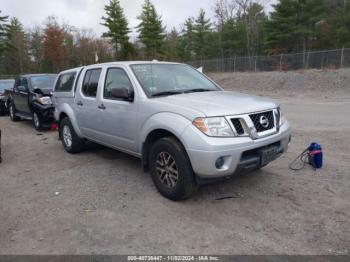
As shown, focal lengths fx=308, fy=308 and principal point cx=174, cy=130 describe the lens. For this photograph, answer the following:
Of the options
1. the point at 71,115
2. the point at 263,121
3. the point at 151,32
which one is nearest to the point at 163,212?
the point at 263,121

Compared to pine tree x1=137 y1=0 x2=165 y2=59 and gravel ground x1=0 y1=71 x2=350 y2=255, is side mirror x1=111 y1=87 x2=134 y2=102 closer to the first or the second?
gravel ground x1=0 y1=71 x2=350 y2=255

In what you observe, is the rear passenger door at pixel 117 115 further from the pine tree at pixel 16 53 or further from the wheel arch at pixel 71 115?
the pine tree at pixel 16 53

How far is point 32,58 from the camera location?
55.6m

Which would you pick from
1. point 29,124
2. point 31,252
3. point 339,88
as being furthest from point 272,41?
point 31,252

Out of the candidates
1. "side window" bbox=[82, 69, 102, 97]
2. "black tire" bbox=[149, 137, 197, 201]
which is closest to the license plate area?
"black tire" bbox=[149, 137, 197, 201]

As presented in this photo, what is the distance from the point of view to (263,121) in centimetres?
402

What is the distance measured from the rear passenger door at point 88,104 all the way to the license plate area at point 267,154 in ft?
9.77

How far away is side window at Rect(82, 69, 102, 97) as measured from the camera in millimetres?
5609

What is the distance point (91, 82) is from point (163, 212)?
3052 mm

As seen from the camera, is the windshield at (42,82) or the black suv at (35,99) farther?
the windshield at (42,82)

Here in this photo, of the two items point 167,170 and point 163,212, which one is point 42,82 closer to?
point 167,170

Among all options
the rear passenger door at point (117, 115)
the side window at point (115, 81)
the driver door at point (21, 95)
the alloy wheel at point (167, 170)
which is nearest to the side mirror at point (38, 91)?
the driver door at point (21, 95)

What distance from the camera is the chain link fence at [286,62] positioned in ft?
91.9

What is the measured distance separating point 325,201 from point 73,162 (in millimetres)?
4575
